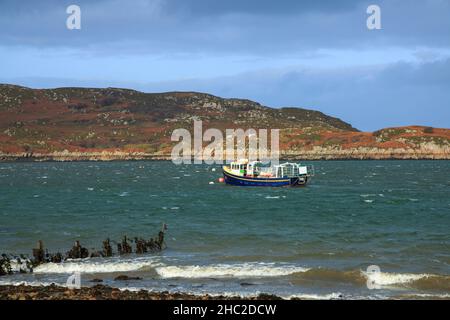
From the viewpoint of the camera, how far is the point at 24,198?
65.5 m

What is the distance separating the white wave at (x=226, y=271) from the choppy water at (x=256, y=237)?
43 millimetres

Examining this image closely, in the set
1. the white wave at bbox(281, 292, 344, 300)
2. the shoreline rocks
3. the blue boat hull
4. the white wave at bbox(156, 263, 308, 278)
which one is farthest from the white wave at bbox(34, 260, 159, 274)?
the blue boat hull

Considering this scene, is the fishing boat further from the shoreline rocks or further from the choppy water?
the shoreline rocks

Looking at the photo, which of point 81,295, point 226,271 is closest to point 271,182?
point 226,271

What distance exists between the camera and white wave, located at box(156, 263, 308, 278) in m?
26.1

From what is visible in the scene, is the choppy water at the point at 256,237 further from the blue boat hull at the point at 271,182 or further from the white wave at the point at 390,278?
the blue boat hull at the point at 271,182

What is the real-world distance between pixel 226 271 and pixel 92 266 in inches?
221

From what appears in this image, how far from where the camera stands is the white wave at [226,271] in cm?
2614

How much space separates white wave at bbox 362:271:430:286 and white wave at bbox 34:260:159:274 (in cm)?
895

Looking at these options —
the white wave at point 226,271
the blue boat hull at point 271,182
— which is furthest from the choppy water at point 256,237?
the blue boat hull at point 271,182

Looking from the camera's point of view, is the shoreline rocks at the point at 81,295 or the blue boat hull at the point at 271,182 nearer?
the shoreline rocks at the point at 81,295

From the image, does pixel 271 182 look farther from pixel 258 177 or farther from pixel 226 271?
pixel 226 271

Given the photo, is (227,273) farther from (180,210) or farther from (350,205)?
(350,205)

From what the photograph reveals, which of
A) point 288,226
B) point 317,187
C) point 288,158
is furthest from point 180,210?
point 288,158
